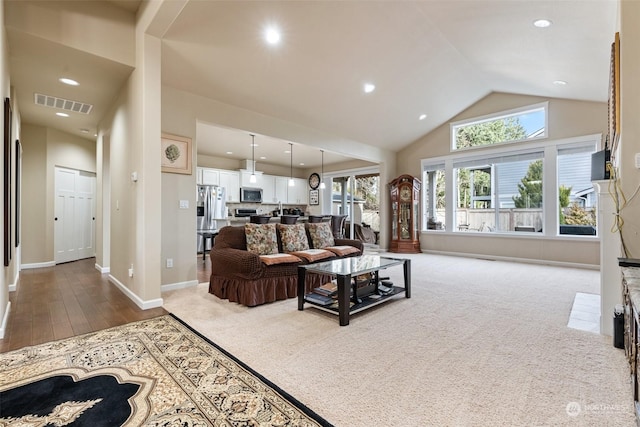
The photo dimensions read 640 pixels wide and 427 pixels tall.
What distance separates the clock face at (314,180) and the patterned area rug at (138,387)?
310 inches

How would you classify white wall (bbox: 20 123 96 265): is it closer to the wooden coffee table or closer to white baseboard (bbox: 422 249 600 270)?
the wooden coffee table

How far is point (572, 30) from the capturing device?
3.42 m

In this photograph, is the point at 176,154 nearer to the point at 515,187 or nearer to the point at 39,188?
the point at 39,188

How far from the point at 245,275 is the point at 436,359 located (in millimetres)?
1968

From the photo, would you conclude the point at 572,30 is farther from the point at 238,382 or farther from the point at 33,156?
the point at 33,156

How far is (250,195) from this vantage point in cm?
849

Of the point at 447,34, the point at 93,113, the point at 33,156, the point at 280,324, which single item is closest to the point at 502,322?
the point at 280,324

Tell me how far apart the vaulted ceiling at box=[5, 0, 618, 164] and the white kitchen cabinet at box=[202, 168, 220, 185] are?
201 cm

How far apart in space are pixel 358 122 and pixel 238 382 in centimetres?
541

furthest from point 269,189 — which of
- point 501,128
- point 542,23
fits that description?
point 542,23

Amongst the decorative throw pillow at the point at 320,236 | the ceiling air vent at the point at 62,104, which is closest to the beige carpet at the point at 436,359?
the decorative throw pillow at the point at 320,236

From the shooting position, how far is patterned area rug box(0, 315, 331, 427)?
142 cm

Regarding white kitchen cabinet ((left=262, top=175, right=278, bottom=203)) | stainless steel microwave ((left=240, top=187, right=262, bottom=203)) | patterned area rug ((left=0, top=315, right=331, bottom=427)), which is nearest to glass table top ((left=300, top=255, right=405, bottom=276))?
patterned area rug ((left=0, top=315, right=331, bottom=427))

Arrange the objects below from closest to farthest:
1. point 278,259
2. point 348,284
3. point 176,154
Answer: point 348,284, point 278,259, point 176,154
